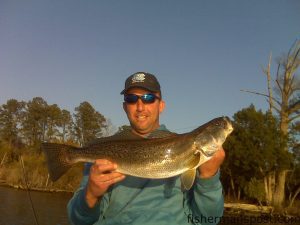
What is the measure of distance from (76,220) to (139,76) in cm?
180

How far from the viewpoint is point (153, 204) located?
3.94m

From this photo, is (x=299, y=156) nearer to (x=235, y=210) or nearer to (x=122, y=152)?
(x=235, y=210)

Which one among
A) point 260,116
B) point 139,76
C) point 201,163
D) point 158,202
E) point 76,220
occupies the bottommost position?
point 76,220

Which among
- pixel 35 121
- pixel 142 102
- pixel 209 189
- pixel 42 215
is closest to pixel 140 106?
pixel 142 102

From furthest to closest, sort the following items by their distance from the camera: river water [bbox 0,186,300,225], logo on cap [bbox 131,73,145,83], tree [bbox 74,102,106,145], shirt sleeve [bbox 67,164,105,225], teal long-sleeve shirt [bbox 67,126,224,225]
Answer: tree [bbox 74,102,106,145], river water [bbox 0,186,300,225], logo on cap [bbox 131,73,145,83], shirt sleeve [bbox 67,164,105,225], teal long-sleeve shirt [bbox 67,126,224,225]

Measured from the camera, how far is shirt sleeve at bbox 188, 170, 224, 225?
384 centimetres

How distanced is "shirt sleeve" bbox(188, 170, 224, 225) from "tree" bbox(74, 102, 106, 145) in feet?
206

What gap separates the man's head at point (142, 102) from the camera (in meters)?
4.41

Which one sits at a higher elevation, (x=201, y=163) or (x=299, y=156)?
(x=299, y=156)

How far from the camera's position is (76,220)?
427cm

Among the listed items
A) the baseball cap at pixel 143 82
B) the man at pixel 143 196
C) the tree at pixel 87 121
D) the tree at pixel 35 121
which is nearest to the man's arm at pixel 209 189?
the man at pixel 143 196

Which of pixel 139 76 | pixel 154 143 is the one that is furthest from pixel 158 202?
pixel 139 76

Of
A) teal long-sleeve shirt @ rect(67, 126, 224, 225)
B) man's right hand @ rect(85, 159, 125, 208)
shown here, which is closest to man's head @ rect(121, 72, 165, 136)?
teal long-sleeve shirt @ rect(67, 126, 224, 225)

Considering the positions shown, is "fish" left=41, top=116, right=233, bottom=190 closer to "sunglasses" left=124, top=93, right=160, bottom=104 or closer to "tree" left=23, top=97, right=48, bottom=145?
"sunglasses" left=124, top=93, right=160, bottom=104
